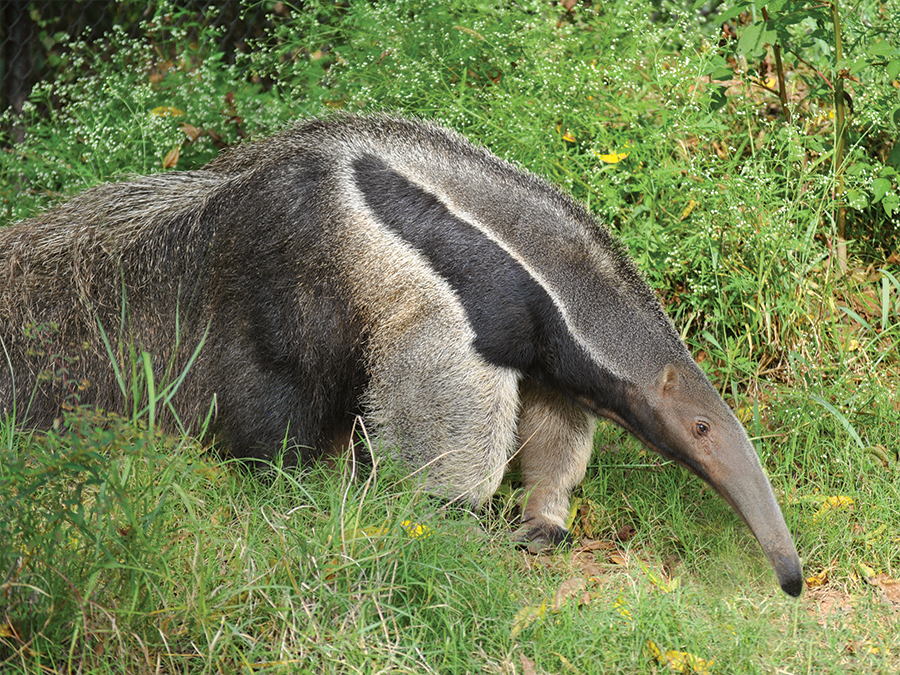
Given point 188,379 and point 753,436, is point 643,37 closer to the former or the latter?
point 753,436

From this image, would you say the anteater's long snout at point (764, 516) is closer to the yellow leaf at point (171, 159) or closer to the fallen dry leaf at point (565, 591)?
the fallen dry leaf at point (565, 591)

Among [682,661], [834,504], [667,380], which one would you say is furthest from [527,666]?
[834,504]

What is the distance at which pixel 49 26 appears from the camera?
8.53 meters

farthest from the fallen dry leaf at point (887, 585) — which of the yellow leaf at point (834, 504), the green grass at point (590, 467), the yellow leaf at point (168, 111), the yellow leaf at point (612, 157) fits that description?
the yellow leaf at point (168, 111)

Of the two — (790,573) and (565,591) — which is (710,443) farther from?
(565,591)

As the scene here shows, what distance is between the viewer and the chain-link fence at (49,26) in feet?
27.1

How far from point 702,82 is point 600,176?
1213 millimetres

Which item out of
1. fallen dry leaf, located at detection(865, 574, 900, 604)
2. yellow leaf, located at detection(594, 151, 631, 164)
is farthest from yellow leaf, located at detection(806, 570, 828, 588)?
yellow leaf, located at detection(594, 151, 631, 164)

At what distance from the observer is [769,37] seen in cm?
478

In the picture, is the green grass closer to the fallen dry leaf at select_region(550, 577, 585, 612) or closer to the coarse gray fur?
the fallen dry leaf at select_region(550, 577, 585, 612)

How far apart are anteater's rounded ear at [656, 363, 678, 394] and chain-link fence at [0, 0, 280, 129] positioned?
5.61m

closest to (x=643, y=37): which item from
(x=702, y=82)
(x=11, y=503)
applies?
(x=702, y=82)

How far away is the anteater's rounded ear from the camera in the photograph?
3.90 meters

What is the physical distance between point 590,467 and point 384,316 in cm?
149
